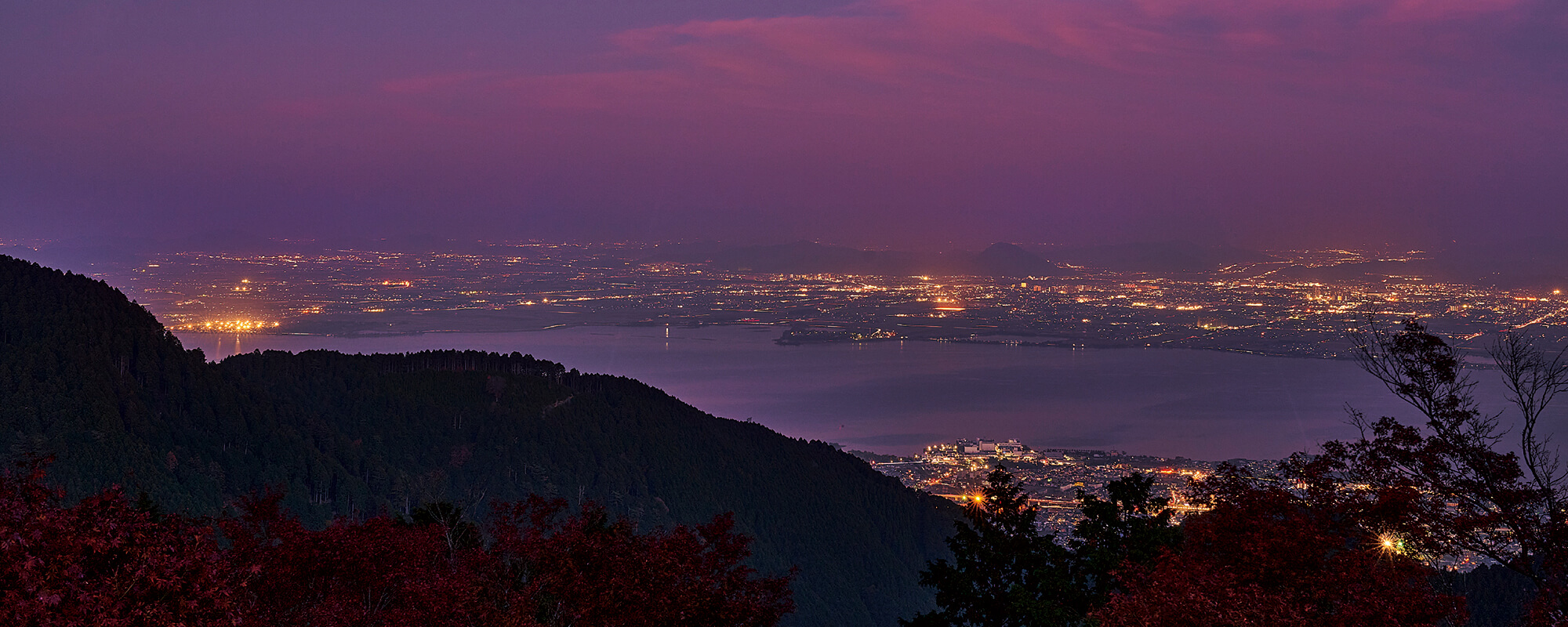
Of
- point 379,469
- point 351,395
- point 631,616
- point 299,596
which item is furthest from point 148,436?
point 631,616

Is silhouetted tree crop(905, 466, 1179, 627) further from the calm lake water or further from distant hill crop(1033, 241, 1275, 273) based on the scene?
distant hill crop(1033, 241, 1275, 273)

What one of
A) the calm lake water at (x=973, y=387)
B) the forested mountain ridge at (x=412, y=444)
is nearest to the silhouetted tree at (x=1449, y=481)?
the forested mountain ridge at (x=412, y=444)

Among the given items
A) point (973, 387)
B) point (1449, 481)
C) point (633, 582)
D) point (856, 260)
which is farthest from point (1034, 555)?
point (856, 260)

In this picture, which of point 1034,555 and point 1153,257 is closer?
point 1034,555

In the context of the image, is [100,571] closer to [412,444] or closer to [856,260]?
[412,444]

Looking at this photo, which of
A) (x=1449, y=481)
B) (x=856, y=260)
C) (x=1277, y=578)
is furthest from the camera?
(x=856, y=260)

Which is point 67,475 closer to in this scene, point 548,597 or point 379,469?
point 379,469
